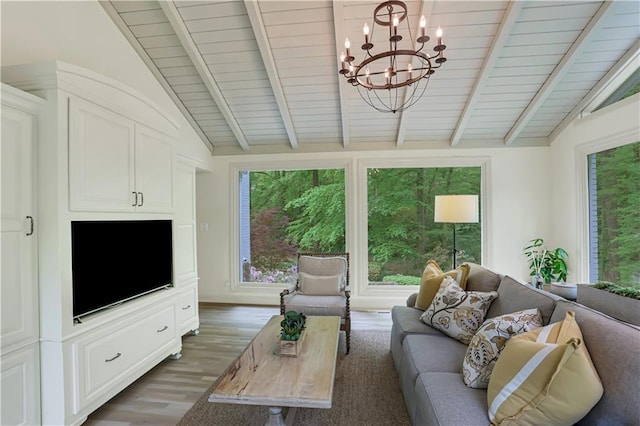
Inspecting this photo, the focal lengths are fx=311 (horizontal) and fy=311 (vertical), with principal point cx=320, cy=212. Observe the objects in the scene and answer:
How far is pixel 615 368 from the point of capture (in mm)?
1207

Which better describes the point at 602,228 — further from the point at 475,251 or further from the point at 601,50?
the point at 601,50

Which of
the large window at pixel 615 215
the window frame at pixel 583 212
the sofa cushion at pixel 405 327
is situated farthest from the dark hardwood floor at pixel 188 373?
the large window at pixel 615 215

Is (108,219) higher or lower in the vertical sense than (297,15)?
lower

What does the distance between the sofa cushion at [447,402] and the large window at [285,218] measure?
325cm

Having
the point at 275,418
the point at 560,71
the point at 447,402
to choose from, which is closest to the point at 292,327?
the point at 275,418

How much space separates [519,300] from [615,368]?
794 mm

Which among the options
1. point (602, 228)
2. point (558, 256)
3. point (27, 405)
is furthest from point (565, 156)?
point (27, 405)

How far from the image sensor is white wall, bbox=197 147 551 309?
15.1 ft

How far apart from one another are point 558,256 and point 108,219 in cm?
521

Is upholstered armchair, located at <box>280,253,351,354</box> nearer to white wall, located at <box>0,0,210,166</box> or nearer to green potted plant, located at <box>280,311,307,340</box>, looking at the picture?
green potted plant, located at <box>280,311,307,340</box>

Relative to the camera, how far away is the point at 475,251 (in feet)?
15.6

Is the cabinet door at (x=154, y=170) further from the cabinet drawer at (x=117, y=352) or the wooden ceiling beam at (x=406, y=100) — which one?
the wooden ceiling beam at (x=406, y=100)

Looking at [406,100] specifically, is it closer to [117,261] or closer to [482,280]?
[482,280]

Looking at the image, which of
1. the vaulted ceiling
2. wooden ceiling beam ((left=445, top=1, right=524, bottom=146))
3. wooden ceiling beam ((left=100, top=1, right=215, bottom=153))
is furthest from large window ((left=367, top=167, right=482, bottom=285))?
wooden ceiling beam ((left=100, top=1, right=215, bottom=153))
